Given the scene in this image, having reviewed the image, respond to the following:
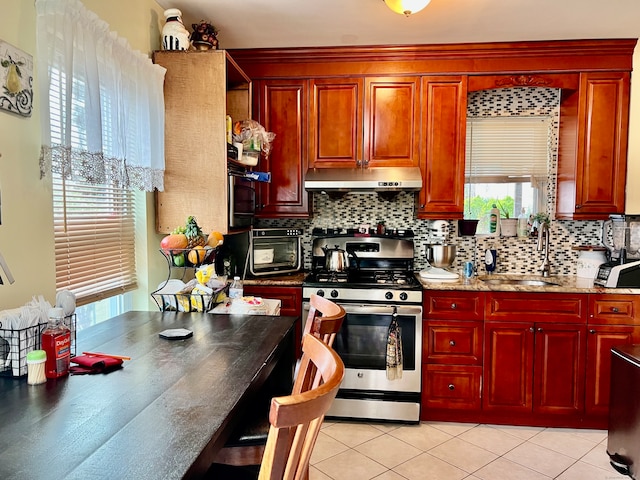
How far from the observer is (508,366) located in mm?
2895

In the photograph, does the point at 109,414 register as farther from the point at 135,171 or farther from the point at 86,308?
the point at 135,171

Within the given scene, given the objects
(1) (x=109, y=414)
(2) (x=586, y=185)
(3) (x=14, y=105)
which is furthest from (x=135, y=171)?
(2) (x=586, y=185)

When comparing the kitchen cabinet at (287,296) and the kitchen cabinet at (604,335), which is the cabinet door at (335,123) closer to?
the kitchen cabinet at (287,296)

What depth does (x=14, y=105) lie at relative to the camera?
61.4 inches

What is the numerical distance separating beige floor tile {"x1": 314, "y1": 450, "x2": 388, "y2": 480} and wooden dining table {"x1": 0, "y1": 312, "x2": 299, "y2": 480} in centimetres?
109

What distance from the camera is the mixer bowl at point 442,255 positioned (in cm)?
324

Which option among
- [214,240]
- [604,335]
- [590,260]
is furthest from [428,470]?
[590,260]

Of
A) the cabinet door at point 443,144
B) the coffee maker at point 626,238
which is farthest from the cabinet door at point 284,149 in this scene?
the coffee maker at point 626,238

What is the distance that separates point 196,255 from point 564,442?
7.99 ft

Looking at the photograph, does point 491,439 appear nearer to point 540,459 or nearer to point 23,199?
point 540,459

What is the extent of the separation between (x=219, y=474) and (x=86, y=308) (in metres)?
1.20

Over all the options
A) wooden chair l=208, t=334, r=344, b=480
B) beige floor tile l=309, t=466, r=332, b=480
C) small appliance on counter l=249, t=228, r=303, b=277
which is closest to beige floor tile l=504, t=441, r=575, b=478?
beige floor tile l=309, t=466, r=332, b=480

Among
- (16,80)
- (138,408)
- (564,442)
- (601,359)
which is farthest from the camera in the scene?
(601,359)

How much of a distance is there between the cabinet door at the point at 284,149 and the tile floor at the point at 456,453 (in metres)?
1.54
